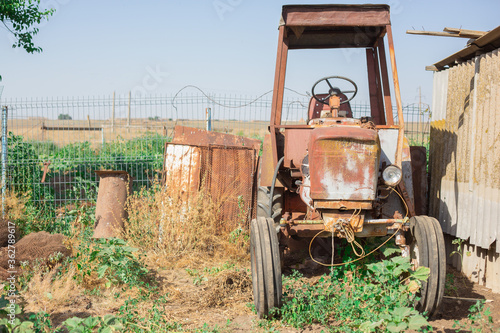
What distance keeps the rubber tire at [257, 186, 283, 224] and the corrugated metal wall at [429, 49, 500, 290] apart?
220cm

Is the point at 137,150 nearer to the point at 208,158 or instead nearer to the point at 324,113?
the point at 208,158

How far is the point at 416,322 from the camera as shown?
322cm

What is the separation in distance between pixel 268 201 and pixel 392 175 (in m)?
1.65

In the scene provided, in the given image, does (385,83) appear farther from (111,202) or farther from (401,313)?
(111,202)

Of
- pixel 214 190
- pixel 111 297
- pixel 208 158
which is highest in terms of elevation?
pixel 208 158

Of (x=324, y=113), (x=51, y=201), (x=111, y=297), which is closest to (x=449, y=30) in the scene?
(x=324, y=113)

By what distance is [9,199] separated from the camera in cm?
726

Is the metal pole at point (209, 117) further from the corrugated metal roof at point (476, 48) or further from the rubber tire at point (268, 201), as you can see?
the corrugated metal roof at point (476, 48)

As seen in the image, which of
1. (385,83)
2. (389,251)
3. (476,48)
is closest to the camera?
(389,251)

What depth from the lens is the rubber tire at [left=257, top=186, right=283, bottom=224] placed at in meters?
4.99

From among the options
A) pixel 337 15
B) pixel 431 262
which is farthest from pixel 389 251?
pixel 337 15

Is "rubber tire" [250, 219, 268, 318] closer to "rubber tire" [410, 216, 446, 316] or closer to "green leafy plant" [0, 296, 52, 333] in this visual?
"rubber tire" [410, 216, 446, 316]

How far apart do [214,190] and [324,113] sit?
95.9 inches

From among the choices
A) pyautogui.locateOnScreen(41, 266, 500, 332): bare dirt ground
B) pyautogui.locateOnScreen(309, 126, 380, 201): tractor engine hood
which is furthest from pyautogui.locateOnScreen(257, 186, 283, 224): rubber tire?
pyautogui.locateOnScreen(309, 126, 380, 201): tractor engine hood
